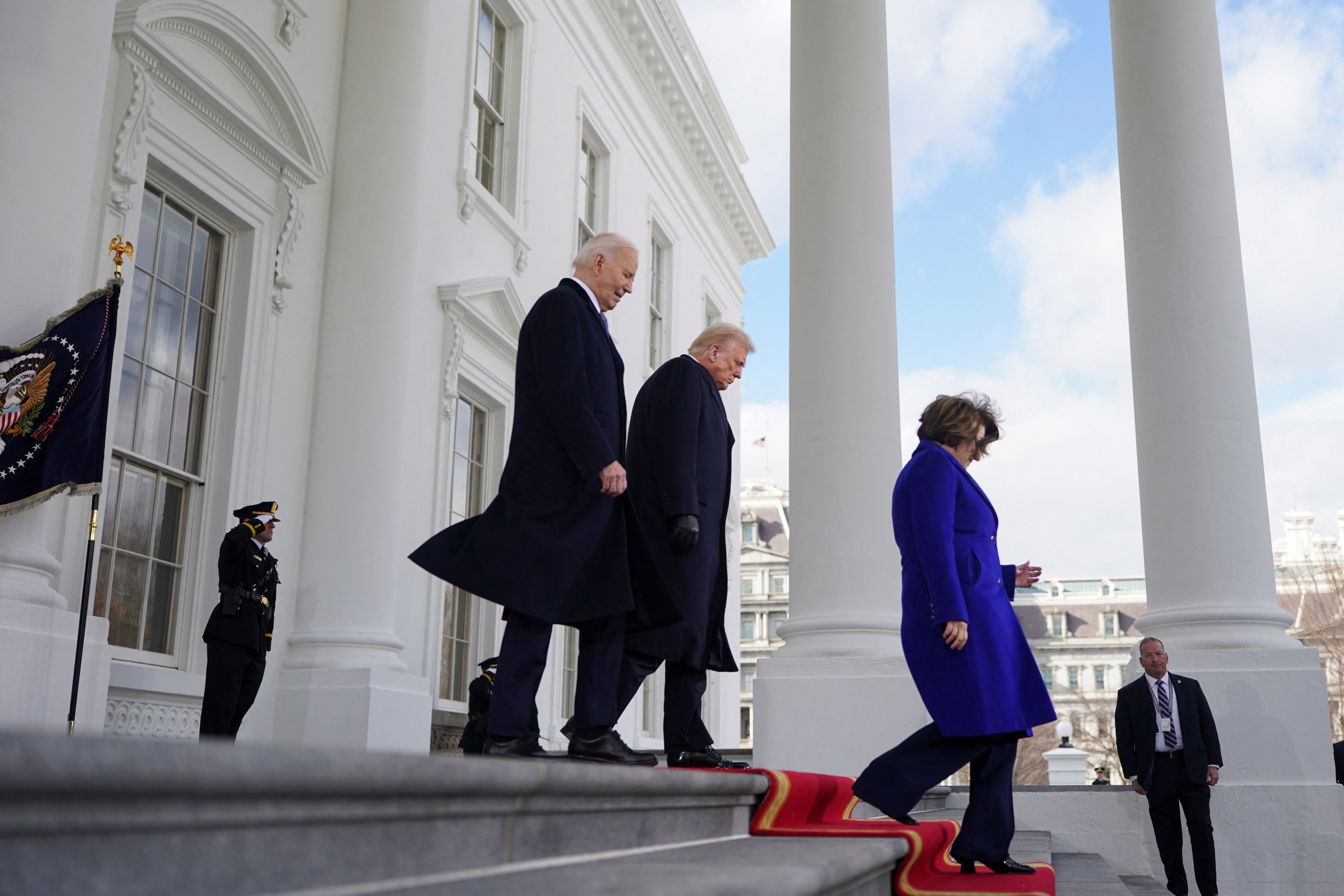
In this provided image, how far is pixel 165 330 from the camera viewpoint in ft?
26.4

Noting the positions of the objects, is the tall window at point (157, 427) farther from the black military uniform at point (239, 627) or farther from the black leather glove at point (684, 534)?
the black leather glove at point (684, 534)

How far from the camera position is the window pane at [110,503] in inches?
289

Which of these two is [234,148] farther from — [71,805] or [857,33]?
[71,805]

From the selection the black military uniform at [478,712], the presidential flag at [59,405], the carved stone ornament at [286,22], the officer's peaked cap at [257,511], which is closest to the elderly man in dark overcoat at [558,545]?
the presidential flag at [59,405]

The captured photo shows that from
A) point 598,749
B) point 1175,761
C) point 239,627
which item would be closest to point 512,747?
point 598,749

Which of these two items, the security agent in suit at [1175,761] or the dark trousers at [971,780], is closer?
the dark trousers at [971,780]

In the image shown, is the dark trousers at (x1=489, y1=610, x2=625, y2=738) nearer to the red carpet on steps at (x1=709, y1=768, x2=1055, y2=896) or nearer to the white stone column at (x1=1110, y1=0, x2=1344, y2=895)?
the red carpet on steps at (x1=709, y1=768, x2=1055, y2=896)

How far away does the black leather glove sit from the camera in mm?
4363

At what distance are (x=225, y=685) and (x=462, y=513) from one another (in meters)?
4.77

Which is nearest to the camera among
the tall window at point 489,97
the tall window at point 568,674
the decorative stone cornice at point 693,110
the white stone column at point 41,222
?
the white stone column at point 41,222

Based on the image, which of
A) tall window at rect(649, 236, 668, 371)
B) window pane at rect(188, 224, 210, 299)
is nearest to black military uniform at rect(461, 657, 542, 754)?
window pane at rect(188, 224, 210, 299)

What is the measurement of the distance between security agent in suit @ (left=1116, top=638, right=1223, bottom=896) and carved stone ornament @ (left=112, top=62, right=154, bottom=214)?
6737mm

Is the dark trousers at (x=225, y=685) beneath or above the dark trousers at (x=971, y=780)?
above

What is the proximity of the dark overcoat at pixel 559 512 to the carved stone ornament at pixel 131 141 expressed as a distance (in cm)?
440
